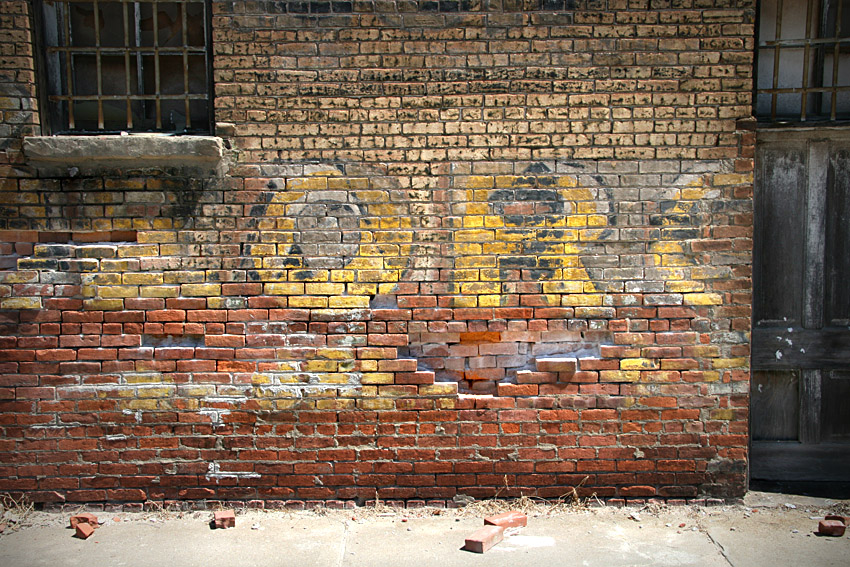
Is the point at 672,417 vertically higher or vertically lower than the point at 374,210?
lower

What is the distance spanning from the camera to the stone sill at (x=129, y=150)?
11.2 ft

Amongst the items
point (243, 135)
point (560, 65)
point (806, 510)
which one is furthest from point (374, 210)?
point (806, 510)

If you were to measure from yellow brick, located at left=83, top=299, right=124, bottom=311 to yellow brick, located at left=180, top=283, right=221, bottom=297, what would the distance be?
1.30 ft

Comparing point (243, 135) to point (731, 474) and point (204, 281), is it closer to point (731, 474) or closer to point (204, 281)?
point (204, 281)

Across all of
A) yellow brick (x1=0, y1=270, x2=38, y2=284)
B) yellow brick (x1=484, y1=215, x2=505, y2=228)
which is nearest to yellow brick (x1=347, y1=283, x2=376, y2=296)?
yellow brick (x1=484, y1=215, x2=505, y2=228)

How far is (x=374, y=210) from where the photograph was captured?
3.51 meters

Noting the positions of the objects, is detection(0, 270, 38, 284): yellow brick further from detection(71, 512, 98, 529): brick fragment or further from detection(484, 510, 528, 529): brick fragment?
detection(484, 510, 528, 529): brick fragment

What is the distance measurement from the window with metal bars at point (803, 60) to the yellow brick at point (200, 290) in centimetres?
369

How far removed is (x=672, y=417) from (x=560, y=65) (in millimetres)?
2267

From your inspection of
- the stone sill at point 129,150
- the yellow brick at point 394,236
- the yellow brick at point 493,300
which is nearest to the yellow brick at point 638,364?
the yellow brick at point 493,300

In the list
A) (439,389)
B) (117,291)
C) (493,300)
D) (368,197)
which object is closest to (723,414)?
(493,300)

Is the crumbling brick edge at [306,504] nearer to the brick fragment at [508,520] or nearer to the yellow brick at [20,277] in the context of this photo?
the brick fragment at [508,520]

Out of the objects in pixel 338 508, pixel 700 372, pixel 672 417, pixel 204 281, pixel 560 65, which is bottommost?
pixel 338 508

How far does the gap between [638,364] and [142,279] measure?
3.12 meters
